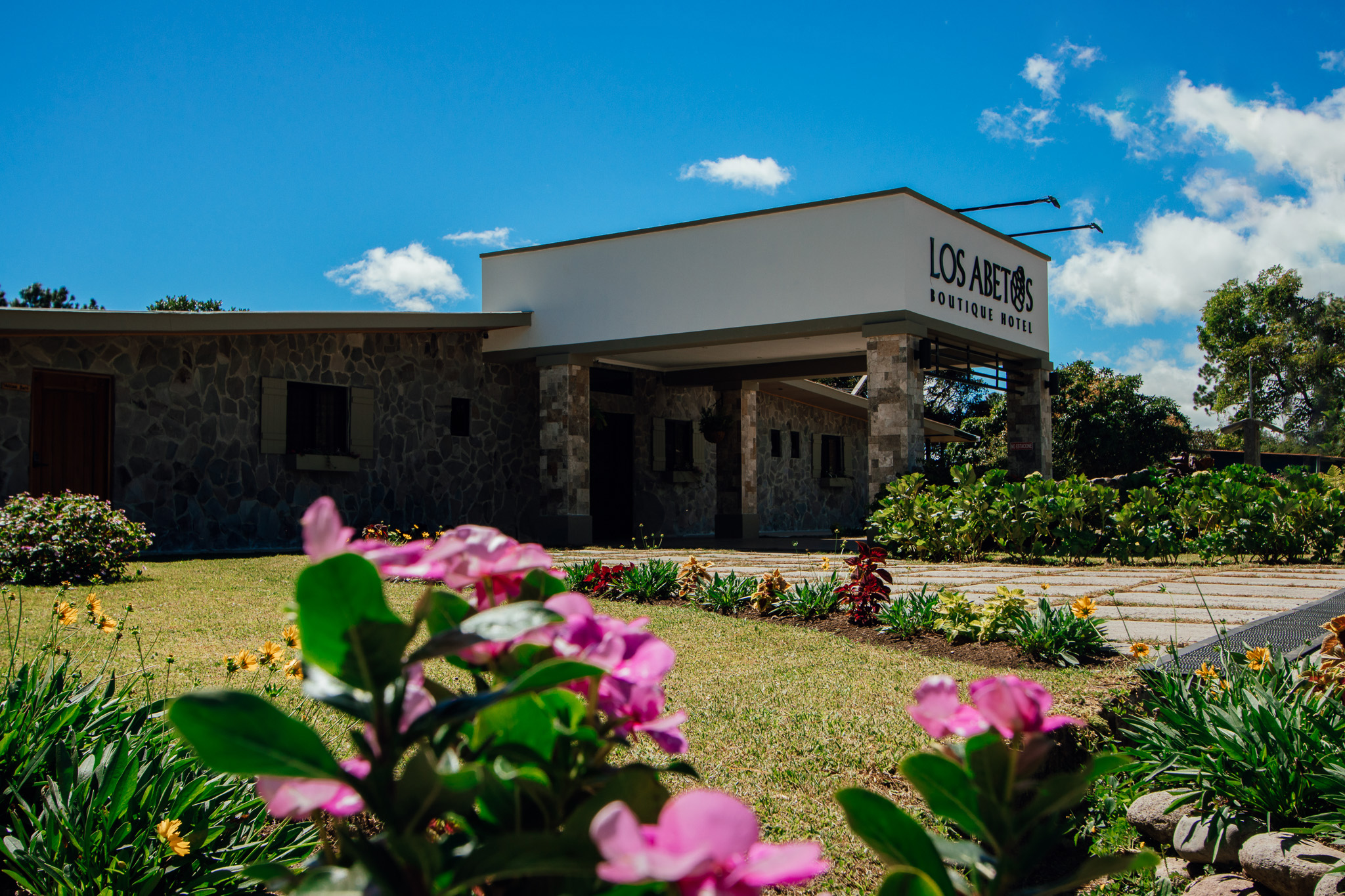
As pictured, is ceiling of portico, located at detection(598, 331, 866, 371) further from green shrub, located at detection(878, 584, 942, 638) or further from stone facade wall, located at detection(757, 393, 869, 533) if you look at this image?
green shrub, located at detection(878, 584, 942, 638)

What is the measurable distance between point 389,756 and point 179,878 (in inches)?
70.9

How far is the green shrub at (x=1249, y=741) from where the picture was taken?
2.64m

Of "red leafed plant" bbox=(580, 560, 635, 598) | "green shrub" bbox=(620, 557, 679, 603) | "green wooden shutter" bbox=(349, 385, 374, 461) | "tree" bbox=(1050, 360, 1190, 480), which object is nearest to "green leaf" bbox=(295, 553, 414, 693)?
"green shrub" bbox=(620, 557, 679, 603)

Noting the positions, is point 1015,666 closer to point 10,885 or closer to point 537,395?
point 10,885

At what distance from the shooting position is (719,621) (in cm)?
629

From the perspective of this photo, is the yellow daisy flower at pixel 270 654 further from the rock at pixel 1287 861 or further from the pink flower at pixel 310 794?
the rock at pixel 1287 861

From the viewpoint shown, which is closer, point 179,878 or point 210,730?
point 210,730

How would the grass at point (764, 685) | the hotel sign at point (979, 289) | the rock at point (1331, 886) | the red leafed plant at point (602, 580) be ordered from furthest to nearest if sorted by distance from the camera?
1. the hotel sign at point (979, 289)
2. the red leafed plant at point (602, 580)
3. the grass at point (764, 685)
4. the rock at point (1331, 886)

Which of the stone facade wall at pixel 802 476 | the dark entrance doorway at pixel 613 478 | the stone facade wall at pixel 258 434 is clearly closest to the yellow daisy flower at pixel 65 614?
the stone facade wall at pixel 258 434

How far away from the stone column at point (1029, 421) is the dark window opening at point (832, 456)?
271 inches

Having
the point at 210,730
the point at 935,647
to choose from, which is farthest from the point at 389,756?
the point at 935,647

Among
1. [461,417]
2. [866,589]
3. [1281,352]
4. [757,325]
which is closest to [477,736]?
[866,589]

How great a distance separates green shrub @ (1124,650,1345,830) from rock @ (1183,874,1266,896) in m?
0.19

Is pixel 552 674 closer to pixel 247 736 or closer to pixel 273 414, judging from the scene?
pixel 247 736
